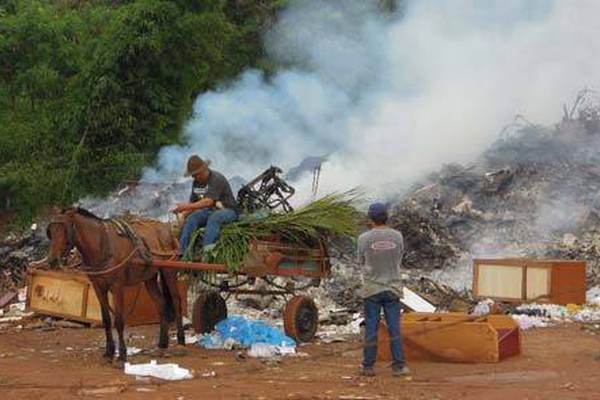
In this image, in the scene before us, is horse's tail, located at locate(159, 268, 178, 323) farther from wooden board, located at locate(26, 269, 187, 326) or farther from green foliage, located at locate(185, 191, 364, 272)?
wooden board, located at locate(26, 269, 187, 326)

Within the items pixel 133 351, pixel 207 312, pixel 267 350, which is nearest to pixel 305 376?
pixel 267 350

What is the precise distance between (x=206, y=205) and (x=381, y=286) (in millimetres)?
2942

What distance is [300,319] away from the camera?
1156 centimetres

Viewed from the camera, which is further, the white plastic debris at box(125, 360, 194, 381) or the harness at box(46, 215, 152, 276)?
the harness at box(46, 215, 152, 276)

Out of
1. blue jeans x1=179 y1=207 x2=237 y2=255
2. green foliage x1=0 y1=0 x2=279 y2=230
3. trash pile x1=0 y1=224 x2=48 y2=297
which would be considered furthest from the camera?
green foliage x1=0 y1=0 x2=279 y2=230

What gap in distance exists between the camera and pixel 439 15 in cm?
2355

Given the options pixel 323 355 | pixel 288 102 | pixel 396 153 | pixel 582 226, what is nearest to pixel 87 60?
pixel 288 102

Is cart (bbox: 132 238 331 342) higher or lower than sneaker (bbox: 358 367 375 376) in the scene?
higher

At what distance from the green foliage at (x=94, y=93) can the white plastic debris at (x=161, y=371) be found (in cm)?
1196

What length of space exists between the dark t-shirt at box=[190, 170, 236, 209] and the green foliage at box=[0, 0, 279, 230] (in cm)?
1001

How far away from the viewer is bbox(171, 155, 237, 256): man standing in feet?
35.9

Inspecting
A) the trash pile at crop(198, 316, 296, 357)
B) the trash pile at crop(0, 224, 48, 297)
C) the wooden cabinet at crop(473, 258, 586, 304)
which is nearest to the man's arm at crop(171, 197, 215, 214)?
the trash pile at crop(198, 316, 296, 357)

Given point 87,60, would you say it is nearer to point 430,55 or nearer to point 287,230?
point 430,55

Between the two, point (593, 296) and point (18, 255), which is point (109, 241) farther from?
point (593, 296)
